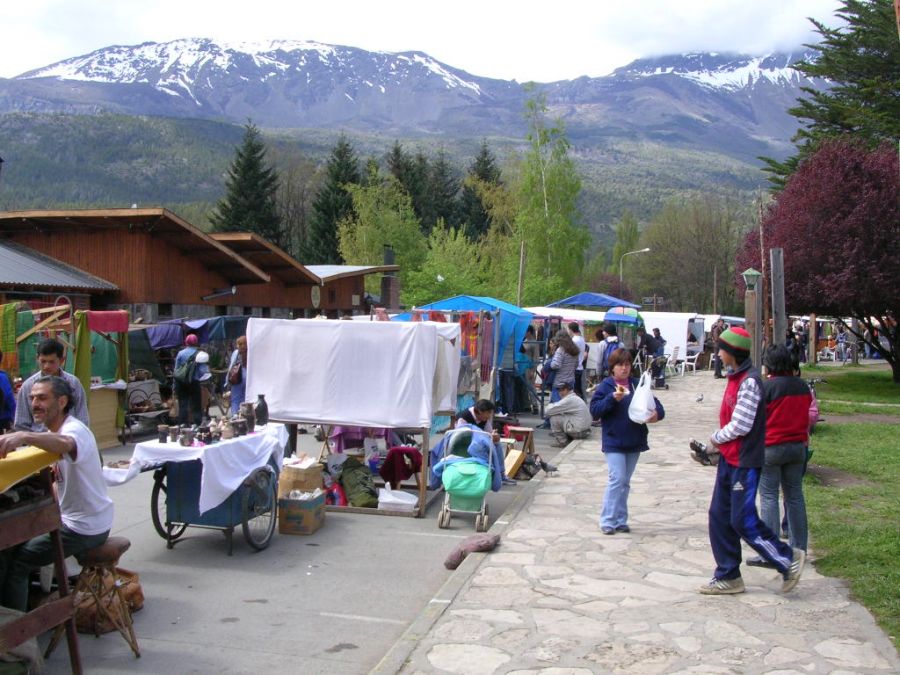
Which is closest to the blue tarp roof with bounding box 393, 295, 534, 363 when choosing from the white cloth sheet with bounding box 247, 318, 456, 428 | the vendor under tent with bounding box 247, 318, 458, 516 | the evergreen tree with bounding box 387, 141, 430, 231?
the vendor under tent with bounding box 247, 318, 458, 516

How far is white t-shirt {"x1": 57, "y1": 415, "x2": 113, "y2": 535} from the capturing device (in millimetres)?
5332

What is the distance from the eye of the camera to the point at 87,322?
13078 millimetres

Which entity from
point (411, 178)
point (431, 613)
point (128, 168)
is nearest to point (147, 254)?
point (431, 613)

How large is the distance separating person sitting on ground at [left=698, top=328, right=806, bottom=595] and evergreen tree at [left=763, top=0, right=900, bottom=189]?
26884 millimetres

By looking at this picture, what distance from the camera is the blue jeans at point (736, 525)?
609 cm

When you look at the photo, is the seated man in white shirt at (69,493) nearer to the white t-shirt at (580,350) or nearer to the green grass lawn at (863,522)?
the green grass lawn at (863,522)

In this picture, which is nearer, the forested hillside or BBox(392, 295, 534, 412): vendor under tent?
BBox(392, 295, 534, 412): vendor under tent

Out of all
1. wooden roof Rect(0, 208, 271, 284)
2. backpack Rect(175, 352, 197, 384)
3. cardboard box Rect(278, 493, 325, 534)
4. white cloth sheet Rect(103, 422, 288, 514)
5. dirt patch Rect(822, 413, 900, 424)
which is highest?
wooden roof Rect(0, 208, 271, 284)

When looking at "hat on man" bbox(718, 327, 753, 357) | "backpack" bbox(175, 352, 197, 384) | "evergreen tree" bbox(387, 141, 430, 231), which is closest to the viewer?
"hat on man" bbox(718, 327, 753, 357)

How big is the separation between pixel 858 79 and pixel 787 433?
2977 centimetres

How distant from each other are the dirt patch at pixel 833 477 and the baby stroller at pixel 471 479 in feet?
14.7

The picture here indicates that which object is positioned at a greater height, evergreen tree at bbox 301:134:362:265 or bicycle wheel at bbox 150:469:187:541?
evergreen tree at bbox 301:134:362:265

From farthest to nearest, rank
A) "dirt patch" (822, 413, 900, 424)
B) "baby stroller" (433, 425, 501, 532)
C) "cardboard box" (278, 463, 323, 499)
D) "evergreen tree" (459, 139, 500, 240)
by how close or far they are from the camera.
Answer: "evergreen tree" (459, 139, 500, 240)
"dirt patch" (822, 413, 900, 424)
"cardboard box" (278, 463, 323, 499)
"baby stroller" (433, 425, 501, 532)

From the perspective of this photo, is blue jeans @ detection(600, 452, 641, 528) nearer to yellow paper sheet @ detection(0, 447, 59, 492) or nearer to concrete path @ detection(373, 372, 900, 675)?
concrete path @ detection(373, 372, 900, 675)
